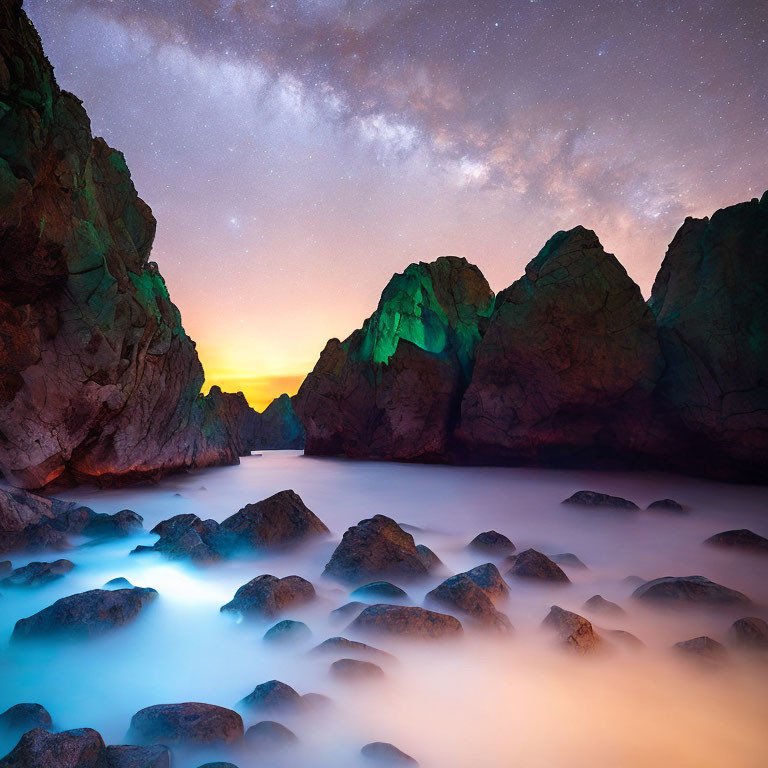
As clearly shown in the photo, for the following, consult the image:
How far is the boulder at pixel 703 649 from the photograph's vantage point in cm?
227

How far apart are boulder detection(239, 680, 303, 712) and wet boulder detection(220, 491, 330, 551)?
224cm

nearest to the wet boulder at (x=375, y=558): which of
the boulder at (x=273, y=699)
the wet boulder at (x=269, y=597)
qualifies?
the wet boulder at (x=269, y=597)

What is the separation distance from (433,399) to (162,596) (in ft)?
32.8

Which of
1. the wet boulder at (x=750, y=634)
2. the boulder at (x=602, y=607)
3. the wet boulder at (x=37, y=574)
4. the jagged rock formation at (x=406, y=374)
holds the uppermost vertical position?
the jagged rock formation at (x=406, y=374)

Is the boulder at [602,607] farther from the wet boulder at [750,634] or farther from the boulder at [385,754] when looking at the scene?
the boulder at [385,754]

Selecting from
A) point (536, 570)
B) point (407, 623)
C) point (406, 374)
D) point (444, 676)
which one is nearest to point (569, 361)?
point (406, 374)

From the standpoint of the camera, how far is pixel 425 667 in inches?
87.1

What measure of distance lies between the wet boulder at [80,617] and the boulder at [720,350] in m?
9.48

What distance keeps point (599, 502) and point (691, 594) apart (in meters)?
3.16

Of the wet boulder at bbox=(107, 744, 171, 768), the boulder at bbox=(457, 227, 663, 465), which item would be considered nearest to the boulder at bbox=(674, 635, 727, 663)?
the wet boulder at bbox=(107, 744, 171, 768)

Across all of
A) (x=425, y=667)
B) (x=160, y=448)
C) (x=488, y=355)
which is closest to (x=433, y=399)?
(x=488, y=355)

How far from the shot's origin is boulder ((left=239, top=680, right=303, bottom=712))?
1839 mm

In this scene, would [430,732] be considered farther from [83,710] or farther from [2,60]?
[2,60]

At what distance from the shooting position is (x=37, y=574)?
10.7ft
